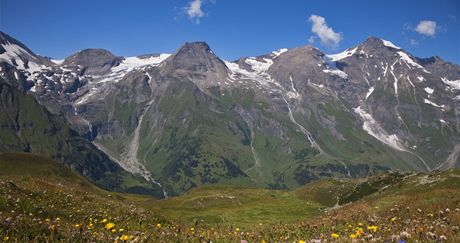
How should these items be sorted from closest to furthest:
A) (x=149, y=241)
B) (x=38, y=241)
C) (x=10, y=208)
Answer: (x=38, y=241), (x=149, y=241), (x=10, y=208)

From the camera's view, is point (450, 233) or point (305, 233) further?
point (305, 233)

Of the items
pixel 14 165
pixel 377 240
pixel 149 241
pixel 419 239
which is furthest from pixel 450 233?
pixel 14 165

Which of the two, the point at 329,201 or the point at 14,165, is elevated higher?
the point at 14,165

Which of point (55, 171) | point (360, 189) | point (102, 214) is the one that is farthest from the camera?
point (55, 171)

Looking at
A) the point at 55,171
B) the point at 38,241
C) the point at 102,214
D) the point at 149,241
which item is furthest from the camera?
the point at 55,171

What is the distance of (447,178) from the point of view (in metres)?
59.9

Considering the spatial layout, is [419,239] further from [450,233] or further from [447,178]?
[447,178]

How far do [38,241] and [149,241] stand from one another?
2315mm

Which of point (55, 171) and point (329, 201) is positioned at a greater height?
point (55, 171)

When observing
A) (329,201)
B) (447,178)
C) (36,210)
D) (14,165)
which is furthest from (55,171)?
(36,210)

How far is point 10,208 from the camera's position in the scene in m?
→ 16.9

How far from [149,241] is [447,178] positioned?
59.0m

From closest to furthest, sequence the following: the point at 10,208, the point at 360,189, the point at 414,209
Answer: the point at 10,208
the point at 414,209
the point at 360,189

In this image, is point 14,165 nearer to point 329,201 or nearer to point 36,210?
point 329,201
